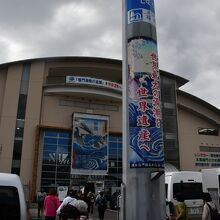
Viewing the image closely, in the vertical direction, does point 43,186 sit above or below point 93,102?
below

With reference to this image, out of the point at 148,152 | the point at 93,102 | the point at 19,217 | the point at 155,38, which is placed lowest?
the point at 19,217

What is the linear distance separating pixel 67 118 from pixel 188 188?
27.4 metres

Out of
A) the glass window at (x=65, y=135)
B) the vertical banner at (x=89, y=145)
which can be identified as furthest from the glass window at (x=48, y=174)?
the glass window at (x=65, y=135)

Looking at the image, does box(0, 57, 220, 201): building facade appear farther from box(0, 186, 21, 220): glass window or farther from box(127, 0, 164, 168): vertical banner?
box(0, 186, 21, 220): glass window

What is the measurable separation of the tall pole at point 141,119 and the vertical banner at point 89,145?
26.6 metres

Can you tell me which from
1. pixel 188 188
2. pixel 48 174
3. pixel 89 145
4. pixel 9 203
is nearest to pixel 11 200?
pixel 9 203

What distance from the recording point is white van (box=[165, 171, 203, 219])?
50.8 feet

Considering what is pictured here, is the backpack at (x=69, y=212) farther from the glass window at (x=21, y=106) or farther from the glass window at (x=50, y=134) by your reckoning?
the glass window at (x=21, y=106)

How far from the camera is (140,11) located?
1409 cm

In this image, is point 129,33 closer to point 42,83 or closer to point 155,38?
point 155,38

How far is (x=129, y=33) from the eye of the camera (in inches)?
559

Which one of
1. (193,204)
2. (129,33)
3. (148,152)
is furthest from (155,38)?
(193,204)

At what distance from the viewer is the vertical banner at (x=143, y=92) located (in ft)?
41.6

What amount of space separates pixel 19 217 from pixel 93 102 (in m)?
37.7
